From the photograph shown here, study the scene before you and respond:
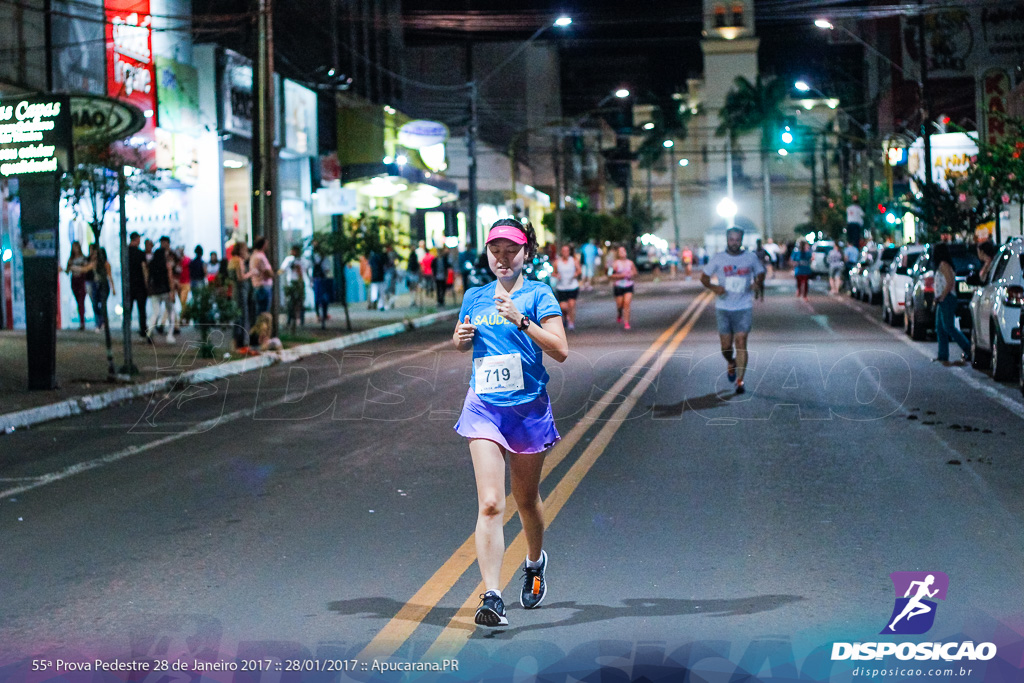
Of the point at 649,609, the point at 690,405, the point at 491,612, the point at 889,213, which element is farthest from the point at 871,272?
the point at 491,612

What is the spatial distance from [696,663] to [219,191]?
2902 centimetres

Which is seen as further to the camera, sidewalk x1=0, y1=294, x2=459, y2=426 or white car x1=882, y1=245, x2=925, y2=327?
white car x1=882, y1=245, x2=925, y2=327

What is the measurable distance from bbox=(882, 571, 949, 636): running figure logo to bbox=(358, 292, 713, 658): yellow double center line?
1.88 m

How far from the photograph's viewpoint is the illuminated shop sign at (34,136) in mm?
15961

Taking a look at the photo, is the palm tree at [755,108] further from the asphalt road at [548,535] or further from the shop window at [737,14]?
the asphalt road at [548,535]

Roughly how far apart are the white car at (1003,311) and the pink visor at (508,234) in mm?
10597

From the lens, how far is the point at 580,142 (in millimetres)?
94312

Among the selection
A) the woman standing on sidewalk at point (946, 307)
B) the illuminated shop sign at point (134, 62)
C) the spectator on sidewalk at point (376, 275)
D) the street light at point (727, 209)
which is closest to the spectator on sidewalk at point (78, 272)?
the illuminated shop sign at point (134, 62)

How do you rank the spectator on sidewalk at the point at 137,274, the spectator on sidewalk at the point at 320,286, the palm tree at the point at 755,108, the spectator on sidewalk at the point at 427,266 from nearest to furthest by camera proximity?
the spectator on sidewalk at the point at 137,274 < the spectator on sidewalk at the point at 320,286 < the spectator on sidewalk at the point at 427,266 < the palm tree at the point at 755,108

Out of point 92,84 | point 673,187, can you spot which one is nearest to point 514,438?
point 92,84

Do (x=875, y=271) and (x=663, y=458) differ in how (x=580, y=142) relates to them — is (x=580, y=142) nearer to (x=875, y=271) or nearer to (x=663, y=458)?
(x=875, y=271)

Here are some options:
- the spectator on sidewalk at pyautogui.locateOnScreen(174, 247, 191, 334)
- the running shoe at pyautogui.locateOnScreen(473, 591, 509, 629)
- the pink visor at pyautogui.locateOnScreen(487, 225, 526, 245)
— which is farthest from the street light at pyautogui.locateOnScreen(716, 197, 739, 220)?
the running shoe at pyautogui.locateOnScreen(473, 591, 509, 629)

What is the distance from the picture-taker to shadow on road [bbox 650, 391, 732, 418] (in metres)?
13.6

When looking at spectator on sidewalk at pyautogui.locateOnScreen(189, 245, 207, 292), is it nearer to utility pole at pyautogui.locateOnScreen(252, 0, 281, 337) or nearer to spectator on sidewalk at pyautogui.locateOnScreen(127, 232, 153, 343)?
spectator on sidewalk at pyautogui.locateOnScreen(127, 232, 153, 343)
